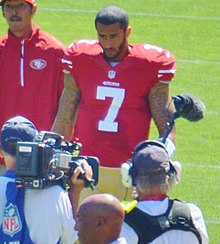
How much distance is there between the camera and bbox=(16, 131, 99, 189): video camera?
518cm

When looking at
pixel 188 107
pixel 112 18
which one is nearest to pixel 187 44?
pixel 112 18

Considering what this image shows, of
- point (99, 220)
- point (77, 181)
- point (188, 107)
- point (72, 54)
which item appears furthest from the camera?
point (72, 54)

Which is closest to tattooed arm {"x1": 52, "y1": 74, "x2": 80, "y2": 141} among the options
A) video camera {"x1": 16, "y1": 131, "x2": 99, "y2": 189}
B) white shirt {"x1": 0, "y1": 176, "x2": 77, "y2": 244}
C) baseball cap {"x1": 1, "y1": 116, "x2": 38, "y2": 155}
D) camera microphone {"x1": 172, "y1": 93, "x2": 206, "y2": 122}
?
camera microphone {"x1": 172, "y1": 93, "x2": 206, "y2": 122}

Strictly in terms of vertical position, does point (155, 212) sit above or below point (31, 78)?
above

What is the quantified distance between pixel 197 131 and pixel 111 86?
3658mm

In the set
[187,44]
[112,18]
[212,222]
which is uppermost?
[112,18]

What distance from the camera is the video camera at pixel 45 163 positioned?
5180 millimetres

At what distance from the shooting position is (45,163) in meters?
5.25

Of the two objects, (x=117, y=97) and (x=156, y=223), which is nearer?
(x=156, y=223)

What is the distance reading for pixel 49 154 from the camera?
5.29 metres

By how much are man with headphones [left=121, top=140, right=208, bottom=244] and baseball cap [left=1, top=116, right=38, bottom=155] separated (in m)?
0.52

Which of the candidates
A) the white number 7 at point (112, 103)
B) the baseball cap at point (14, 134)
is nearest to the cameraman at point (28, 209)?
the baseball cap at point (14, 134)

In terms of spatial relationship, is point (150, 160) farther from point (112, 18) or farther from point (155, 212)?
point (112, 18)

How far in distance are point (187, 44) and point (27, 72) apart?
5414 mm
